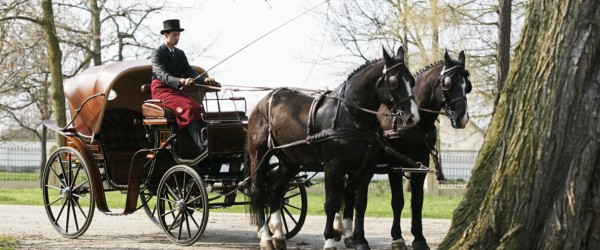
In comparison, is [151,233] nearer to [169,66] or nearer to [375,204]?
[169,66]

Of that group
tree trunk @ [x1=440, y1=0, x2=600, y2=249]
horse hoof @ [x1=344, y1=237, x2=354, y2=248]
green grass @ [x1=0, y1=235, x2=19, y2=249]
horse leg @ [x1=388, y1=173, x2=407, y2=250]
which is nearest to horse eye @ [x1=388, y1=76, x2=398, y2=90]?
horse leg @ [x1=388, y1=173, x2=407, y2=250]

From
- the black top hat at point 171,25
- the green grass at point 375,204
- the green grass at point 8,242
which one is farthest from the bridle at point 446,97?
the green grass at point 375,204

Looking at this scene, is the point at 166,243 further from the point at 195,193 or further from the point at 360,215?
the point at 360,215

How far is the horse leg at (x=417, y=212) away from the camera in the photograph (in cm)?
995

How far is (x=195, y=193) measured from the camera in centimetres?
1097

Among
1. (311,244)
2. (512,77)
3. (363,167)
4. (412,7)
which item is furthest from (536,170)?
(412,7)

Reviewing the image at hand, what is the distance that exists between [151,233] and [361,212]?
3.86m

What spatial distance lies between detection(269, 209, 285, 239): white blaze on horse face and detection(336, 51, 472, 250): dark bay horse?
1212 millimetres

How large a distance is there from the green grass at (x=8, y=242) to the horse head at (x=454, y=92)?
4.66 m

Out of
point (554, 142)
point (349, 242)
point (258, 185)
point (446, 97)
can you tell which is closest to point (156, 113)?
point (258, 185)

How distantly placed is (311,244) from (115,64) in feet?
10.4

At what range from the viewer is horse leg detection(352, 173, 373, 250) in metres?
9.57

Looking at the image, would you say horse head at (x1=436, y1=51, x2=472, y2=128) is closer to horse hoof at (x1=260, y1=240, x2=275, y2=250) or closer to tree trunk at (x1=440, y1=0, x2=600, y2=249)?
horse hoof at (x1=260, y1=240, x2=275, y2=250)

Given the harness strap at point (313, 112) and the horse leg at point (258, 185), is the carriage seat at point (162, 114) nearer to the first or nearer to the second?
the horse leg at point (258, 185)
